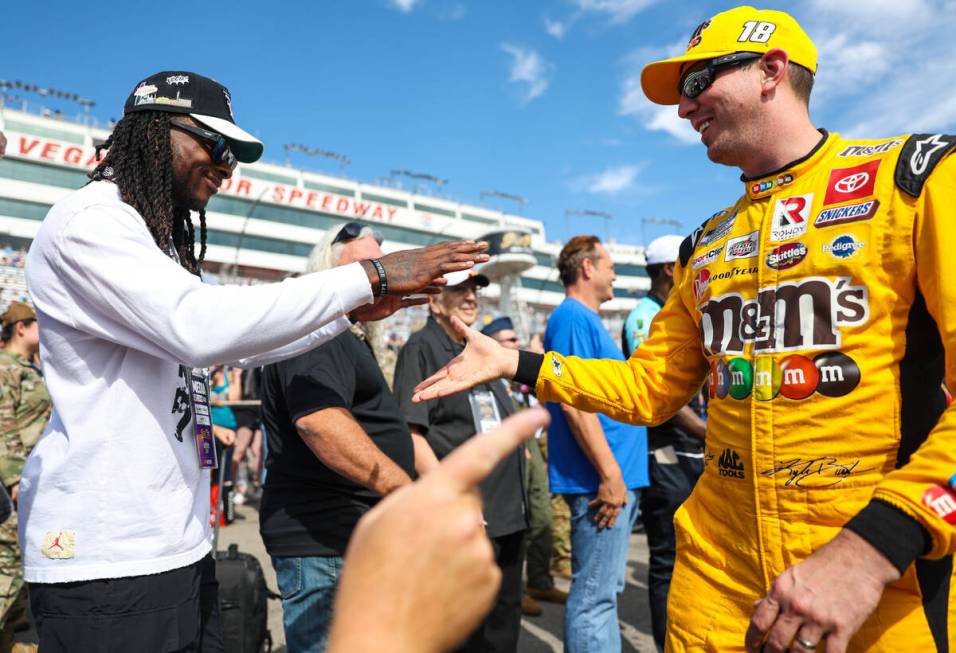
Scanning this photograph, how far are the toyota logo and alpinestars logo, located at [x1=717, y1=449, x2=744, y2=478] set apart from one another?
28.3 inches

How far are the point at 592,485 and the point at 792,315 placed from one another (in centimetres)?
205

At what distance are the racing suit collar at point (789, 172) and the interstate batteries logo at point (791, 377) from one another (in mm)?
483

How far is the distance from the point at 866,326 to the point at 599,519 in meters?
2.13

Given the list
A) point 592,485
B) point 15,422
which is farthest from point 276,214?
point 592,485

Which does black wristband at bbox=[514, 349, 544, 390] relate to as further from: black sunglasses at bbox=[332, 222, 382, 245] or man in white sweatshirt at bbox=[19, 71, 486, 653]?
black sunglasses at bbox=[332, 222, 382, 245]

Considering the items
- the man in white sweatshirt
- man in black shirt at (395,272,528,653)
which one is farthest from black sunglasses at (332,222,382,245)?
the man in white sweatshirt

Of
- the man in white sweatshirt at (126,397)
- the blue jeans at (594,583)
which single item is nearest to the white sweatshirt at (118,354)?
the man in white sweatshirt at (126,397)

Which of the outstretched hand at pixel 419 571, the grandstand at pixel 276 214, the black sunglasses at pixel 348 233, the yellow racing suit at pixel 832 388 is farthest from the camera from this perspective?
the grandstand at pixel 276 214

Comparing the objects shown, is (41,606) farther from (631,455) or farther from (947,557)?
(631,455)

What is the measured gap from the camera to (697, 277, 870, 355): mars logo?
1537 millimetres

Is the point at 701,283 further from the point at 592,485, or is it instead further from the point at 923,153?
the point at 592,485

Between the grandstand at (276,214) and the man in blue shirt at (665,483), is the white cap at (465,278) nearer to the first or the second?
the man in blue shirt at (665,483)
